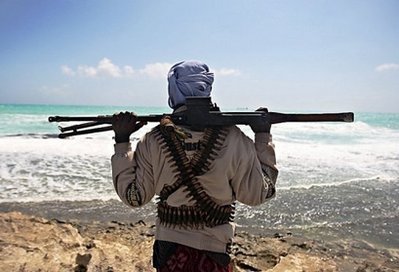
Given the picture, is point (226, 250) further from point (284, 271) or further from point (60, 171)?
point (60, 171)

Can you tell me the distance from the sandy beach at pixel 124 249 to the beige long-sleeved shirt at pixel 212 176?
2.66 meters

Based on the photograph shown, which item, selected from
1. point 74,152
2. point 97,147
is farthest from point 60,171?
point 97,147

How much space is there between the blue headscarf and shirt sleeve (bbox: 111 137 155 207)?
0.30 m

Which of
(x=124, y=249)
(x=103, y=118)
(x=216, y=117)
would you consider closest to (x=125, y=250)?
(x=124, y=249)

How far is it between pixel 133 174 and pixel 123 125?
250mm

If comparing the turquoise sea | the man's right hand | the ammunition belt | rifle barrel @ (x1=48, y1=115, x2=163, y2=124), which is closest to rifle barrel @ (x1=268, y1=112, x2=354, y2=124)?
the ammunition belt

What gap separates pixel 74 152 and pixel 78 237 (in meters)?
9.65

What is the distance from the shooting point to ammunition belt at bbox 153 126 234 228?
1868 mm

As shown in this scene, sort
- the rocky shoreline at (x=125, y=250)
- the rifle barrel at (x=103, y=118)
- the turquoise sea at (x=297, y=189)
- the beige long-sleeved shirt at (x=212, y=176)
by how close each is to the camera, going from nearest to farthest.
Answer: the beige long-sleeved shirt at (x=212, y=176) → the rifle barrel at (x=103, y=118) → the rocky shoreline at (x=125, y=250) → the turquoise sea at (x=297, y=189)

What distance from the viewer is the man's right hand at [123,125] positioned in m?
1.96

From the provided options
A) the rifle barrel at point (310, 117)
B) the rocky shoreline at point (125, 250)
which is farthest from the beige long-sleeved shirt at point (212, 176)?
the rocky shoreline at point (125, 250)

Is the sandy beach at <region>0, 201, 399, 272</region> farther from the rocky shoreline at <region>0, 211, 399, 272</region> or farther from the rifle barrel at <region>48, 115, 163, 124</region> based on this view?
the rifle barrel at <region>48, 115, 163, 124</region>

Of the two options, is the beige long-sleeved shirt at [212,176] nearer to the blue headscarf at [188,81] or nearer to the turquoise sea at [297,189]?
the blue headscarf at [188,81]

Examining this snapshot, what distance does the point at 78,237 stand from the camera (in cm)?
507
